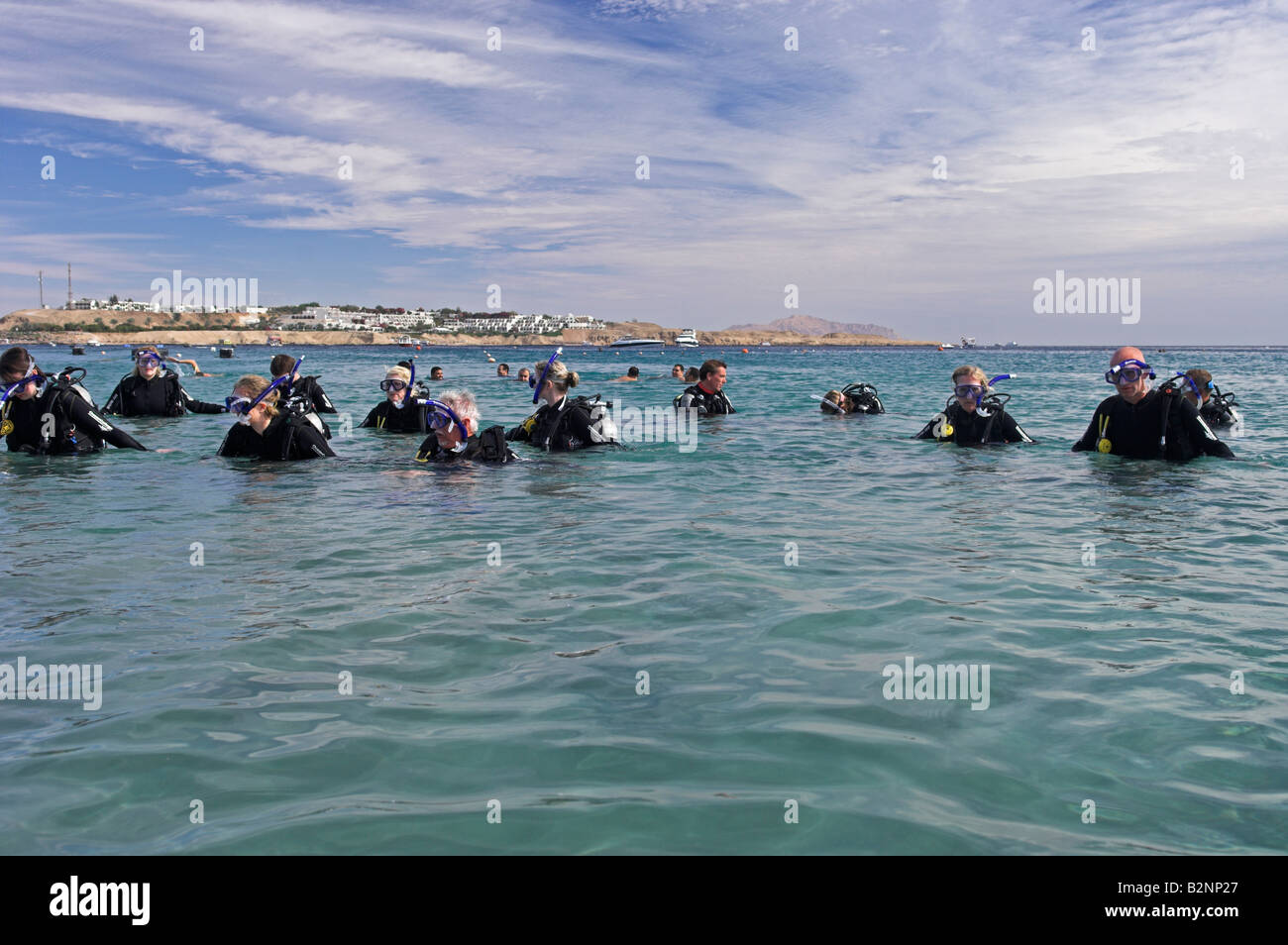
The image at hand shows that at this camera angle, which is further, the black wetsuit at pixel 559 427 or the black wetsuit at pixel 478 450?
the black wetsuit at pixel 559 427

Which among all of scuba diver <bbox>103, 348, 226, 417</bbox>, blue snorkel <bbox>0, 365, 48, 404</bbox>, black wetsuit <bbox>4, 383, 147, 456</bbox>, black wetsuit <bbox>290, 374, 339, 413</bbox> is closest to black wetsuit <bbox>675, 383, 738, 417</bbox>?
black wetsuit <bbox>290, 374, 339, 413</bbox>

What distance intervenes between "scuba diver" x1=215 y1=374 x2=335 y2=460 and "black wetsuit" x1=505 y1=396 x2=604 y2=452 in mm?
2528

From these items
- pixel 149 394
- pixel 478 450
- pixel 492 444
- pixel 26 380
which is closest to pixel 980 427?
pixel 492 444

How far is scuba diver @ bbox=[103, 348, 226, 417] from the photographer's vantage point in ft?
57.8

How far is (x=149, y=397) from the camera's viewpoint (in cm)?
1786

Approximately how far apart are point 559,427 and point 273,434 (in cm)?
369

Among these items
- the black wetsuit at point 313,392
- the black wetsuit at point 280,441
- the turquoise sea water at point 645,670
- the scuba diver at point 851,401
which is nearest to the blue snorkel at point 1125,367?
the turquoise sea water at point 645,670

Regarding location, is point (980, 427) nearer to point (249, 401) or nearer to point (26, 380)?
point (249, 401)

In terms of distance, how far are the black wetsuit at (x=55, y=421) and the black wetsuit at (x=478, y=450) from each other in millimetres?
4314

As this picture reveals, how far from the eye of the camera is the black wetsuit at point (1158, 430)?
10438mm

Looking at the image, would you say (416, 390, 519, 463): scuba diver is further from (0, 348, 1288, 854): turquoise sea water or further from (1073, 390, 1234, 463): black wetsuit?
(1073, 390, 1234, 463): black wetsuit

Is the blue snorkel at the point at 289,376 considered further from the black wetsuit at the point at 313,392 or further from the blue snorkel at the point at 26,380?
the blue snorkel at the point at 26,380
